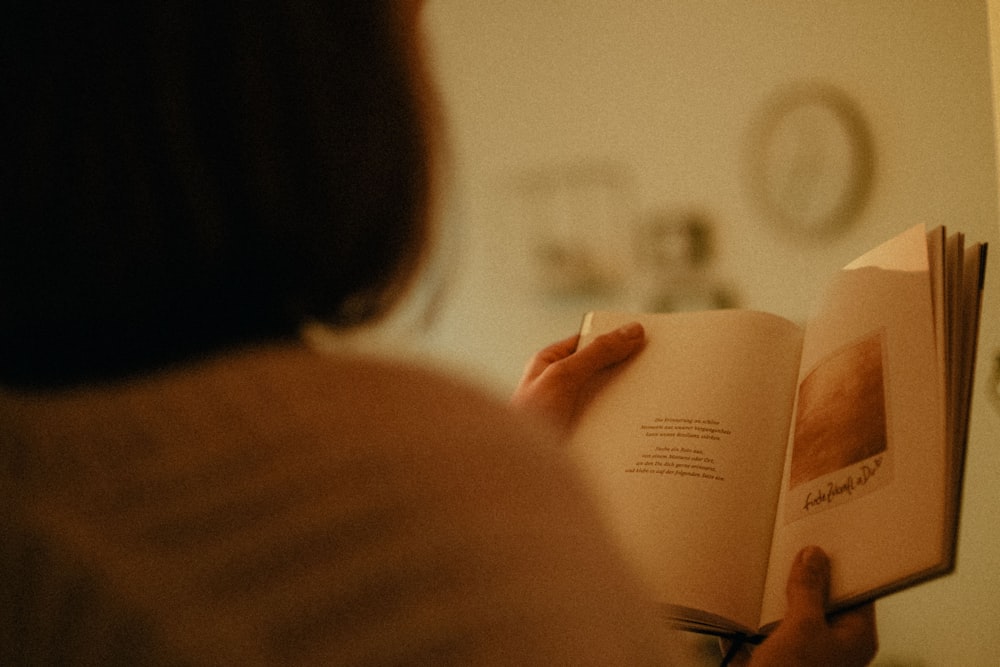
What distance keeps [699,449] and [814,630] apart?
162mm

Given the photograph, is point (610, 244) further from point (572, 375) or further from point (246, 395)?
point (246, 395)

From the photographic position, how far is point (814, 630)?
0.47m

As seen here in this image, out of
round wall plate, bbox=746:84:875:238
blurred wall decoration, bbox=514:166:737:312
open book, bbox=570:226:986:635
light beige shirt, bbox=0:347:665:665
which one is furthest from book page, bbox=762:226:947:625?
blurred wall decoration, bbox=514:166:737:312

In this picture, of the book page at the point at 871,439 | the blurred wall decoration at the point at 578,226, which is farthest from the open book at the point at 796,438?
the blurred wall decoration at the point at 578,226

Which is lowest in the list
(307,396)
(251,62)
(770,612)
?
(770,612)

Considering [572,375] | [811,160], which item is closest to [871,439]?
[572,375]

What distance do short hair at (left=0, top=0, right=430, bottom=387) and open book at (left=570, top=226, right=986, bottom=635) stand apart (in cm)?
20

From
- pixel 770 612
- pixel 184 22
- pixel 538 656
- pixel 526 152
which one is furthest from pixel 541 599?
pixel 526 152

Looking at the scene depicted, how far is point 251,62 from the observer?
0.95 feet

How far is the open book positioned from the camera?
47cm

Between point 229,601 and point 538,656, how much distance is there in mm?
86

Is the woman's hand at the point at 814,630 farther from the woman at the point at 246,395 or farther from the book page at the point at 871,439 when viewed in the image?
the woman at the point at 246,395

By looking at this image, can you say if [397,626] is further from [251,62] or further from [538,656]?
[251,62]

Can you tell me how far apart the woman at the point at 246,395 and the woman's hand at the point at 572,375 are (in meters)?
0.36
